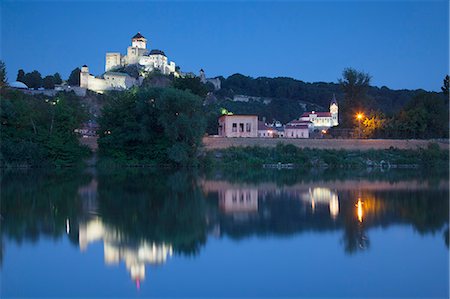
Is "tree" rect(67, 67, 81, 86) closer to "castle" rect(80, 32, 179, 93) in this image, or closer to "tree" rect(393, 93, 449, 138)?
"castle" rect(80, 32, 179, 93)

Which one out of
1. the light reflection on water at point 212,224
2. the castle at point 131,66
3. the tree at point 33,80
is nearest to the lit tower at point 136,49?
the castle at point 131,66

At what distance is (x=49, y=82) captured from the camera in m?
97.8

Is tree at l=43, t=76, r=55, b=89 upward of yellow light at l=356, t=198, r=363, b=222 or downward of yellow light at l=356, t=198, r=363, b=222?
upward

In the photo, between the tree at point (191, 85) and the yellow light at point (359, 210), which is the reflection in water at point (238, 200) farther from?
the tree at point (191, 85)

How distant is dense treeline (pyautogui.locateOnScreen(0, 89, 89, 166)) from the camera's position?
3709 cm

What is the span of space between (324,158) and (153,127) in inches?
534

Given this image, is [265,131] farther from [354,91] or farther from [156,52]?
[156,52]

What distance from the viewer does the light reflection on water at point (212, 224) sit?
30.7 ft

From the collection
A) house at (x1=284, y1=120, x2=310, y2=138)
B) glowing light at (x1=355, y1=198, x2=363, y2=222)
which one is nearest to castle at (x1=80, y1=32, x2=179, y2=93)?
house at (x1=284, y1=120, x2=310, y2=138)

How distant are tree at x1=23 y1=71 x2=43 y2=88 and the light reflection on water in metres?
80.3

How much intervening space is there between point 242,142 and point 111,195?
24818 millimetres

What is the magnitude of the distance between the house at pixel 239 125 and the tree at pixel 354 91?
12.0 m

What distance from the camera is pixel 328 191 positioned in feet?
72.7

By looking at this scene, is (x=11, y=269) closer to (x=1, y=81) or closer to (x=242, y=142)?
(x=242, y=142)
